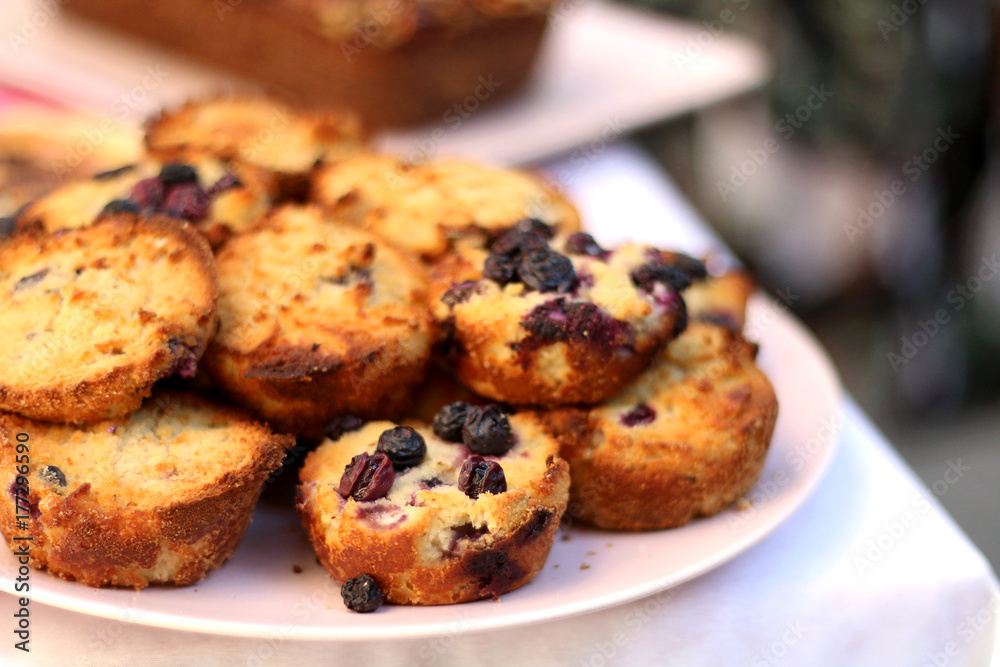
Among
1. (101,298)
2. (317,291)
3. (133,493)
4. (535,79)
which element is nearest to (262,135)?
(317,291)

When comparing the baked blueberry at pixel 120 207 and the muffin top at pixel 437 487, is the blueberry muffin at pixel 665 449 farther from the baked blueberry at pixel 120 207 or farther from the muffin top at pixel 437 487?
the baked blueberry at pixel 120 207

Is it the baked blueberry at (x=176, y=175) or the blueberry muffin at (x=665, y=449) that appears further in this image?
the baked blueberry at (x=176, y=175)

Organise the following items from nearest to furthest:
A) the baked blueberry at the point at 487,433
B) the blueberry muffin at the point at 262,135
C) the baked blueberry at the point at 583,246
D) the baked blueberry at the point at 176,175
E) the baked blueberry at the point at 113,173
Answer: the baked blueberry at the point at 487,433
the baked blueberry at the point at 583,246
the baked blueberry at the point at 176,175
the baked blueberry at the point at 113,173
the blueberry muffin at the point at 262,135

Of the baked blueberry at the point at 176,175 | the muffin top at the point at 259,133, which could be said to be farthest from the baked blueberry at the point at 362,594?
the muffin top at the point at 259,133

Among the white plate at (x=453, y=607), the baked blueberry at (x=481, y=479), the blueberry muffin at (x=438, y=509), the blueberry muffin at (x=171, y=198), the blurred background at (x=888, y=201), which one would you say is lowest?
the blurred background at (x=888, y=201)

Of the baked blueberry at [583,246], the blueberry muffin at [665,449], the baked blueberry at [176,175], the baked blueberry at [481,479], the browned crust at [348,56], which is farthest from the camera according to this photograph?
the browned crust at [348,56]

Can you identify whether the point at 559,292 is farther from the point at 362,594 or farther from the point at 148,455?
the point at 148,455

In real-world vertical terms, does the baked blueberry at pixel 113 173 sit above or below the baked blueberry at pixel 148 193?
below

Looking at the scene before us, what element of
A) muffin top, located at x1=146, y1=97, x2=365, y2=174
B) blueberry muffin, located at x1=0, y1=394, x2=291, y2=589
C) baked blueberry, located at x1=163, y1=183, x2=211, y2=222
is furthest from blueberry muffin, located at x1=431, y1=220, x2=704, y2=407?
muffin top, located at x1=146, y1=97, x2=365, y2=174
